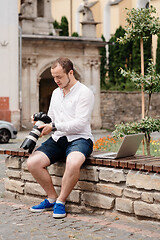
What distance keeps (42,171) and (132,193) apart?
1063 millimetres

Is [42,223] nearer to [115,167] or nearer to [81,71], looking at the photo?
[115,167]

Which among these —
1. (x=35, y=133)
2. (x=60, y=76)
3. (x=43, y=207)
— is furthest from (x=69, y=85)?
(x=43, y=207)

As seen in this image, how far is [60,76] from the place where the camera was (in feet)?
18.9

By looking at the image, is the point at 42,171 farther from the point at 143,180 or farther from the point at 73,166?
the point at 143,180

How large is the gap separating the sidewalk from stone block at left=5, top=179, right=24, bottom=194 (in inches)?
26.1

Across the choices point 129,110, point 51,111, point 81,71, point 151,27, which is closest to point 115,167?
point 51,111

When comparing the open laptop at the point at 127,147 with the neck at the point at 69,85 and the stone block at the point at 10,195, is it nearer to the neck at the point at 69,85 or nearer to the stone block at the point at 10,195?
the neck at the point at 69,85

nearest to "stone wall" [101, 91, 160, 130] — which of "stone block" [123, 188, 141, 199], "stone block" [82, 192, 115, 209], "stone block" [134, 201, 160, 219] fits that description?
"stone block" [82, 192, 115, 209]

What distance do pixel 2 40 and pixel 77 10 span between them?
72.3 feet

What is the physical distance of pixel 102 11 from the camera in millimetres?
42594

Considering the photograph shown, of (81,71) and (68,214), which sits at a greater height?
(81,71)

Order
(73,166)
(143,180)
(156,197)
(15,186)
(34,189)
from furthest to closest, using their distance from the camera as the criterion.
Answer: (15,186), (34,189), (73,166), (143,180), (156,197)

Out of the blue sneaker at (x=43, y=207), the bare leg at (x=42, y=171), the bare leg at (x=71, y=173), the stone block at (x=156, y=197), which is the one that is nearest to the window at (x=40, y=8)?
the bare leg at (x=42, y=171)

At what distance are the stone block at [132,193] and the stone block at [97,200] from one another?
0.20 metres
